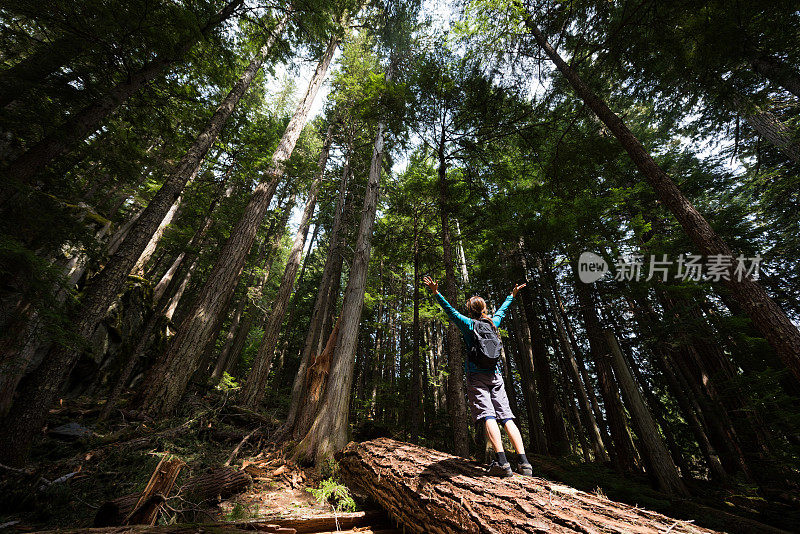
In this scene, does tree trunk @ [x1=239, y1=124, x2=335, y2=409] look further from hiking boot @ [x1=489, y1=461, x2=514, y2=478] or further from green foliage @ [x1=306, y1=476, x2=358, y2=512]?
hiking boot @ [x1=489, y1=461, x2=514, y2=478]

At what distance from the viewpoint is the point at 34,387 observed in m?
4.03

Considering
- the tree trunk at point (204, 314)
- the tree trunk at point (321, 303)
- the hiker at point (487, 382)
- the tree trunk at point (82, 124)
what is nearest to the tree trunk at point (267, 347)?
the tree trunk at point (321, 303)

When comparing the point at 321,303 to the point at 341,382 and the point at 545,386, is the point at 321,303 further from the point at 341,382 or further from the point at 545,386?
the point at 545,386

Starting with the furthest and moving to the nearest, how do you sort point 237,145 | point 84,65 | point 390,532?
point 237,145 → point 84,65 → point 390,532

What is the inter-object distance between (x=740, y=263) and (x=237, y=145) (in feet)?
48.9

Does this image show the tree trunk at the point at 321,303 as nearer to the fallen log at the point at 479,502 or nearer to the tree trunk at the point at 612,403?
the fallen log at the point at 479,502

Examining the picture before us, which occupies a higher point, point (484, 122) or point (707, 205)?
point (707, 205)

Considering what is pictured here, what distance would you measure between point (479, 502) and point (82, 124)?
8106 mm

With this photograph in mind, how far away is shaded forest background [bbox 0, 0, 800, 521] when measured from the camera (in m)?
4.47

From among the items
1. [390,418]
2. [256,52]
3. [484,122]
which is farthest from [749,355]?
[256,52]

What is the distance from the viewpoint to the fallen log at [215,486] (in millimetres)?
3242

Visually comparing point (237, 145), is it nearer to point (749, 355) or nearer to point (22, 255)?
point (22, 255)

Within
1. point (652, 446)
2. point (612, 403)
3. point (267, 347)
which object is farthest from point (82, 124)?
point (612, 403)

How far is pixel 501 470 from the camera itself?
282cm
